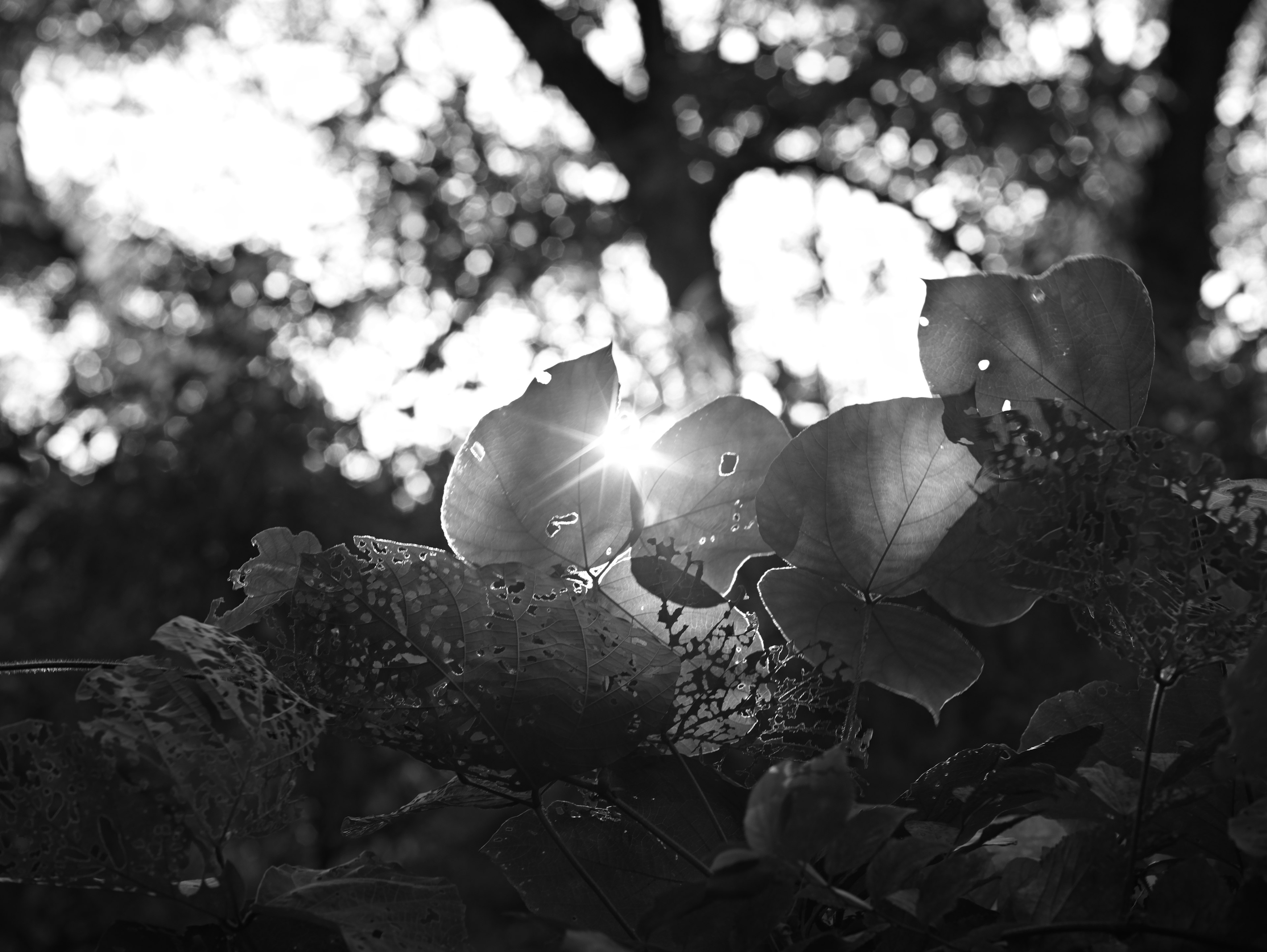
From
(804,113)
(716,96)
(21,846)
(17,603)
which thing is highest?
(21,846)

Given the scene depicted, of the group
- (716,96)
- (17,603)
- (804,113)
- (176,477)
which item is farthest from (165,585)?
(804,113)

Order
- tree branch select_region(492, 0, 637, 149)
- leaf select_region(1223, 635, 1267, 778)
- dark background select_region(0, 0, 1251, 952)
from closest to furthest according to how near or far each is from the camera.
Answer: leaf select_region(1223, 635, 1267, 778), dark background select_region(0, 0, 1251, 952), tree branch select_region(492, 0, 637, 149)

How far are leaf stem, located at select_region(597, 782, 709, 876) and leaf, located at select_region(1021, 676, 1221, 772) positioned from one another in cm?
7

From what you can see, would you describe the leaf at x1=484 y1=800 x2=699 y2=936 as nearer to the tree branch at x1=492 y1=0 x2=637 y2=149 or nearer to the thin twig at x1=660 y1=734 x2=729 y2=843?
the thin twig at x1=660 y1=734 x2=729 y2=843

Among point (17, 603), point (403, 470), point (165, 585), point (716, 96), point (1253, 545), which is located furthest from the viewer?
point (716, 96)

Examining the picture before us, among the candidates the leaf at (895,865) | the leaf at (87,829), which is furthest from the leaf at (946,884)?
the leaf at (87,829)

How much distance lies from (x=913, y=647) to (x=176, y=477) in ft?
7.32

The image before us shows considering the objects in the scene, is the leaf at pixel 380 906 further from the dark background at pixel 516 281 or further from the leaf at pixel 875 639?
the dark background at pixel 516 281

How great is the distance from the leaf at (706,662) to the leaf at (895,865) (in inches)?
1.8

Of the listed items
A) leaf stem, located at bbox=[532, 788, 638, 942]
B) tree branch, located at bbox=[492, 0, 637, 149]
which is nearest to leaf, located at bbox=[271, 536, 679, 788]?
leaf stem, located at bbox=[532, 788, 638, 942]

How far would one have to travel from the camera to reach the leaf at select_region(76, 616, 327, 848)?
0.55 feet

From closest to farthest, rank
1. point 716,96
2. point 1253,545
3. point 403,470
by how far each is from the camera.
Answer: point 1253,545 < point 403,470 < point 716,96

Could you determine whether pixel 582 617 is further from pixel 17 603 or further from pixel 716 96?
pixel 716 96

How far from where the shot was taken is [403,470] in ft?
8.73
